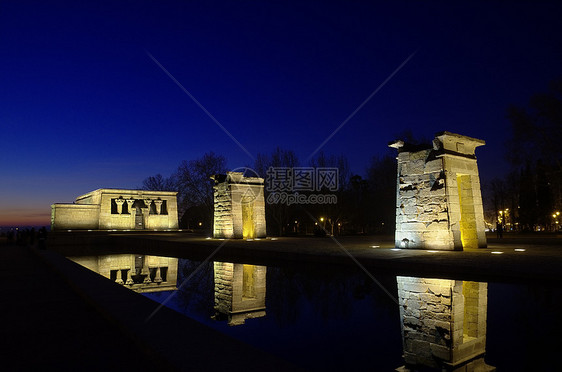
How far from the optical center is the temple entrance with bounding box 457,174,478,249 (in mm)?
14969

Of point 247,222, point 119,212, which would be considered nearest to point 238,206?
point 247,222

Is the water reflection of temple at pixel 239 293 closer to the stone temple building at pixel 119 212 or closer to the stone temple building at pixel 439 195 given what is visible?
the stone temple building at pixel 439 195

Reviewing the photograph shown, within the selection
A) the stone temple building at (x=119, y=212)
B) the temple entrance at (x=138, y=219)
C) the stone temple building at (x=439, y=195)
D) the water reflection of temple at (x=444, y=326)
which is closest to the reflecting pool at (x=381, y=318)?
the water reflection of temple at (x=444, y=326)

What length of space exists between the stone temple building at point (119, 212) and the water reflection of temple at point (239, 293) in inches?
1411

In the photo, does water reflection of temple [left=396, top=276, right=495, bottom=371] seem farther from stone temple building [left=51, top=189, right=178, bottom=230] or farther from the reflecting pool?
stone temple building [left=51, top=189, right=178, bottom=230]

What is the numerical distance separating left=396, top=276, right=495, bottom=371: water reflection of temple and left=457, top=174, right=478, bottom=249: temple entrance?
8.37 metres

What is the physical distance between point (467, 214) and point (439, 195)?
2522 millimetres

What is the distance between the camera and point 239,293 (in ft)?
24.3

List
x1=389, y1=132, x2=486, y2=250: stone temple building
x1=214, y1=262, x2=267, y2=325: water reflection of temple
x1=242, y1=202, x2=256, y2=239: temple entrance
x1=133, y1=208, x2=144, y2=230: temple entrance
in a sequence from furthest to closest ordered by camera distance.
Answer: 1. x1=133, y1=208, x2=144, y2=230: temple entrance
2. x1=242, y1=202, x2=256, y2=239: temple entrance
3. x1=389, y1=132, x2=486, y2=250: stone temple building
4. x1=214, y1=262, x2=267, y2=325: water reflection of temple

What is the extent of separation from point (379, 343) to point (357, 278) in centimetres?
453

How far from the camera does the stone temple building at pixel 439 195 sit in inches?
530

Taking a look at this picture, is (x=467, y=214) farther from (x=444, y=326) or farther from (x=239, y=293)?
(x=444, y=326)

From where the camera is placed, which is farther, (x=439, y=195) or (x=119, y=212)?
(x=119, y=212)

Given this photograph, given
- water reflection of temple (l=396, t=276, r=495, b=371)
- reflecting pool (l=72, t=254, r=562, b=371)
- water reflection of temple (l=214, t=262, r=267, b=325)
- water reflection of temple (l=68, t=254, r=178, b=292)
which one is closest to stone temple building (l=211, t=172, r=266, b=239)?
water reflection of temple (l=68, t=254, r=178, b=292)
